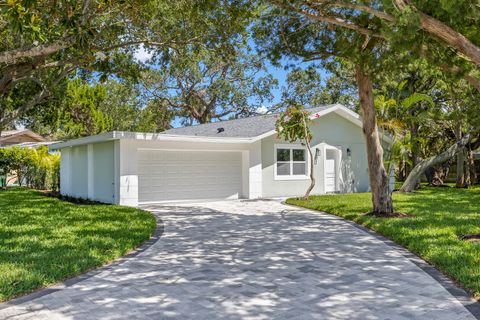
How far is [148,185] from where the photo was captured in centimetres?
1557

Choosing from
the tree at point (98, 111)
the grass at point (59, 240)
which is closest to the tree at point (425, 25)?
the grass at point (59, 240)

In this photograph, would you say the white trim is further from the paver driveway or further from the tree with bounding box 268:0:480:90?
the tree with bounding box 268:0:480:90

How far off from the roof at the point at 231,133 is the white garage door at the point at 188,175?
0.91 meters

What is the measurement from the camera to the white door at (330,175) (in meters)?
19.3

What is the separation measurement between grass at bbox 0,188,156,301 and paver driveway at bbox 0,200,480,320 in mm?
403

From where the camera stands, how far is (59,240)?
25.3 ft

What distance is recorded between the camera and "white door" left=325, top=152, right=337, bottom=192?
19267mm

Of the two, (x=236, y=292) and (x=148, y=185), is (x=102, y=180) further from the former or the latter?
(x=236, y=292)

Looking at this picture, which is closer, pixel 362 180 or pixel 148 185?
pixel 148 185

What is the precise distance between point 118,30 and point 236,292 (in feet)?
30.2

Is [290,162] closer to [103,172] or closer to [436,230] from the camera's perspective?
[103,172]

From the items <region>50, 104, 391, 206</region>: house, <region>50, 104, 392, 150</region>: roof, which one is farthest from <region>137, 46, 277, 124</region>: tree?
<region>50, 104, 391, 206</region>: house

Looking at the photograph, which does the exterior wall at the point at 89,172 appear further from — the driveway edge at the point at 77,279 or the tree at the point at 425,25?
the tree at the point at 425,25

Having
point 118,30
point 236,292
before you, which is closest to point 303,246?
point 236,292
